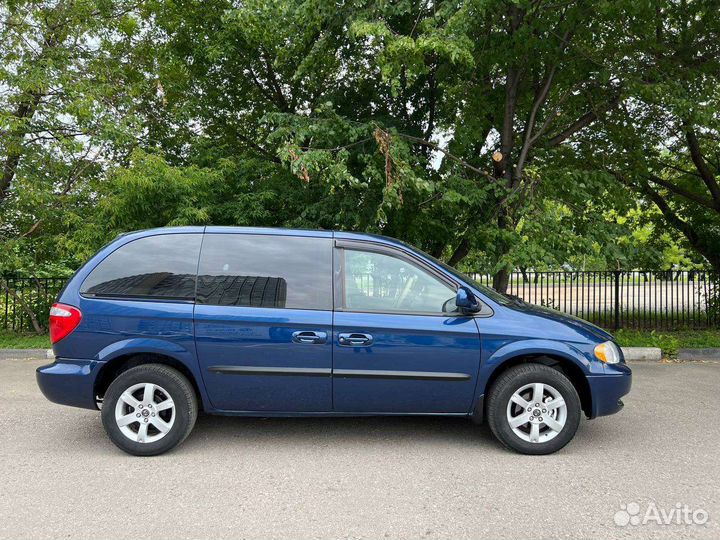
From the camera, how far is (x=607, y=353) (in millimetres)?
4074

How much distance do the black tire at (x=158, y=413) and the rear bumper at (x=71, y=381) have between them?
7.0 inches

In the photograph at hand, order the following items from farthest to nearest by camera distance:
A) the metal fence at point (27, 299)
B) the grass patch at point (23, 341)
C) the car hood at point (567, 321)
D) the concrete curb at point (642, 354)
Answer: the metal fence at point (27, 299) → the grass patch at point (23, 341) → the concrete curb at point (642, 354) → the car hood at point (567, 321)

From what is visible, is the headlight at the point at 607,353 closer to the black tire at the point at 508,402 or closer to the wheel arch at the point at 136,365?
the black tire at the point at 508,402

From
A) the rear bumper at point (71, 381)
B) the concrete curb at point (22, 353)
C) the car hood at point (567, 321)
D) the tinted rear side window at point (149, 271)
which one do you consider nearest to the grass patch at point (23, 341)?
the concrete curb at point (22, 353)

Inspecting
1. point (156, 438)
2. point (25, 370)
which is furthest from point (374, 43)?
point (25, 370)

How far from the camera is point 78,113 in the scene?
786cm

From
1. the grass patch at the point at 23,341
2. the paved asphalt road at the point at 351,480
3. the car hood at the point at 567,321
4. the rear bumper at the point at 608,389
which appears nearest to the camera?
the paved asphalt road at the point at 351,480

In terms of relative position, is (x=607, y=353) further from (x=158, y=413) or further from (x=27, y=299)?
(x=27, y=299)

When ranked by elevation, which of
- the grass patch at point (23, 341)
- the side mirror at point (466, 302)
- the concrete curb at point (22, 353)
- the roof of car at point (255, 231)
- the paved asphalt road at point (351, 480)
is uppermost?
the roof of car at point (255, 231)

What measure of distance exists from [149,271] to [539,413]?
3.24m

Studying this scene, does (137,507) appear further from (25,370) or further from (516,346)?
(25,370)

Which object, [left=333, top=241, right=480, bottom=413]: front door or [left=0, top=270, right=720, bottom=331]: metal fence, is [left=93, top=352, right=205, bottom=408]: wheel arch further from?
[left=0, top=270, right=720, bottom=331]: metal fence

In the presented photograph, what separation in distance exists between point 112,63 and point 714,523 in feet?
33.3

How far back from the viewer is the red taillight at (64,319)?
3.96 meters
